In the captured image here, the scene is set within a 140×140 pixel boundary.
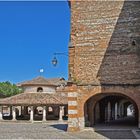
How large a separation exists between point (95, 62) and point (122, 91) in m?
2.87

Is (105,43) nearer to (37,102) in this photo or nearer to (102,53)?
(102,53)

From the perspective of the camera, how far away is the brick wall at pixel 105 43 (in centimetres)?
2489

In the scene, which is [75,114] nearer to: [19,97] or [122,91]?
[122,91]

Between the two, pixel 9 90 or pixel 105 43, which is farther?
pixel 9 90

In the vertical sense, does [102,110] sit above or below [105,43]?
below

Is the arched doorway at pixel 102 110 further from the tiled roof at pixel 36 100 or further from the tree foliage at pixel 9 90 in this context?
the tree foliage at pixel 9 90

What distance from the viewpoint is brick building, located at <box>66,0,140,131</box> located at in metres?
24.7

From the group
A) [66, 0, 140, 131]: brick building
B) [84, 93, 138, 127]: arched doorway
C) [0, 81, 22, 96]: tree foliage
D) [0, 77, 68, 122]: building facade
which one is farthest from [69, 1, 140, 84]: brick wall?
[0, 81, 22, 96]: tree foliage

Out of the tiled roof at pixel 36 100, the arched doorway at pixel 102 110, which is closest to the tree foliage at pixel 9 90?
the tiled roof at pixel 36 100

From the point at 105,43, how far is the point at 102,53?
774 mm

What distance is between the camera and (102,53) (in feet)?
83.3

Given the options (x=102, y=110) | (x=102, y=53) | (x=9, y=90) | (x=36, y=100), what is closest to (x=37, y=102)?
(x=36, y=100)

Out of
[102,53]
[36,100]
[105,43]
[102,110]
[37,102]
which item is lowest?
[102,110]

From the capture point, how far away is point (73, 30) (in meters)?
25.9
